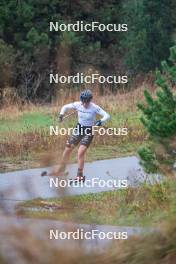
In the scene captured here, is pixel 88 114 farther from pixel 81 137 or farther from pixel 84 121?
pixel 81 137

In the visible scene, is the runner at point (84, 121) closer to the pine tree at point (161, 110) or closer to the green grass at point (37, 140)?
the pine tree at point (161, 110)

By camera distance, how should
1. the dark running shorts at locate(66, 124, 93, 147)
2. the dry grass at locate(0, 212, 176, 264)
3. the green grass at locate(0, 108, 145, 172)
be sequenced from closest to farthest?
the dry grass at locate(0, 212, 176, 264) < the dark running shorts at locate(66, 124, 93, 147) < the green grass at locate(0, 108, 145, 172)

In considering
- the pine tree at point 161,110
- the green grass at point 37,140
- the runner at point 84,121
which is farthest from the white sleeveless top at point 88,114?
the green grass at point 37,140

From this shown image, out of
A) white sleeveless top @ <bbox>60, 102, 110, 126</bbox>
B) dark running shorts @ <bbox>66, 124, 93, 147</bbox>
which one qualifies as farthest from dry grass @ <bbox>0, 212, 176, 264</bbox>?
white sleeveless top @ <bbox>60, 102, 110, 126</bbox>

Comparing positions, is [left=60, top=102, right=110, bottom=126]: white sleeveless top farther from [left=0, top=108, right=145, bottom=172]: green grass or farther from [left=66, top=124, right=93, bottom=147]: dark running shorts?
[left=0, top=108, right=145, bottom=172]: green grass

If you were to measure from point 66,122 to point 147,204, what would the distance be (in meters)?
3.74

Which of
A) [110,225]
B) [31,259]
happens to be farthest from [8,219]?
[110,225]

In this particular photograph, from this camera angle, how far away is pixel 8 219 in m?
3.71

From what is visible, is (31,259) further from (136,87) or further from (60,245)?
(136,87)

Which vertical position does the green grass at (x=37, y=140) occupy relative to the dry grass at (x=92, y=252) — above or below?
above

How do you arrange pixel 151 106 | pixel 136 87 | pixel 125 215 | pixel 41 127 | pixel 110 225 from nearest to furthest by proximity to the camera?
pixel 110 225 < pixel 125 215 < pixel 151 106 < pixel 136 87 < pixel 41 127

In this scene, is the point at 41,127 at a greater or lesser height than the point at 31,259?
greater

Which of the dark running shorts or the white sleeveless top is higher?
the white sleeveless top

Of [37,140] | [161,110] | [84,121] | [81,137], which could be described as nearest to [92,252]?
[161,110]
